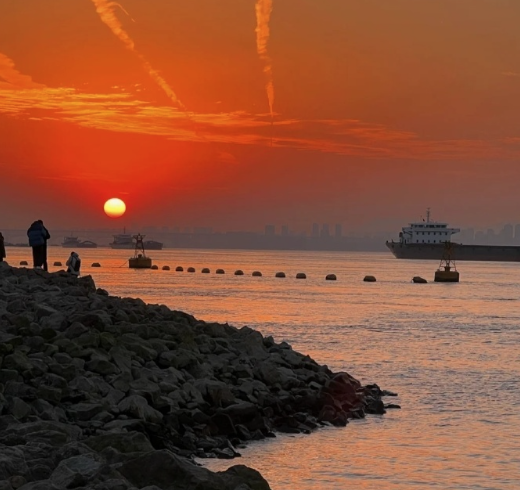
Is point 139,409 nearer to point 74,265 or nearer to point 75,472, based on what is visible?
point 75,472

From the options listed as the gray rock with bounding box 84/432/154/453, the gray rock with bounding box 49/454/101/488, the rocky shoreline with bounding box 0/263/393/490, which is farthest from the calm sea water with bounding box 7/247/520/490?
the gray rock with bounding box 49/454/101/488

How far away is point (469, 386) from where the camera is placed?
23062 millimetres

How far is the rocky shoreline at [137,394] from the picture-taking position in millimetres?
9609

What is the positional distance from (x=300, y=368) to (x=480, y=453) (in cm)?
585

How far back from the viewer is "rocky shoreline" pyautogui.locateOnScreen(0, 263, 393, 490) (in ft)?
31.5

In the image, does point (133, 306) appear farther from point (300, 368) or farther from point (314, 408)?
point (314, 408)

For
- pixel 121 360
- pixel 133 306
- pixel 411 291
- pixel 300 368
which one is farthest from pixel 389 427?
pixel 411 291

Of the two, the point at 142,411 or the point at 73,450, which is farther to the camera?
the point at 142,411

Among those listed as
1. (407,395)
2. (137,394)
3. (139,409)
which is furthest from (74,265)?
(139,409)

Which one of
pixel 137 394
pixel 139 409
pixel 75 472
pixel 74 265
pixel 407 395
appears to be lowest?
pixel 407 395

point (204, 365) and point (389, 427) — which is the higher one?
point (204, 365)

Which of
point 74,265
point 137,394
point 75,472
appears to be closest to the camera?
point 75,472

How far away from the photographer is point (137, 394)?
48.9 feet

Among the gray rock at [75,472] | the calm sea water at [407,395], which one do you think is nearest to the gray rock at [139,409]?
the calm sea water at [407,395]
